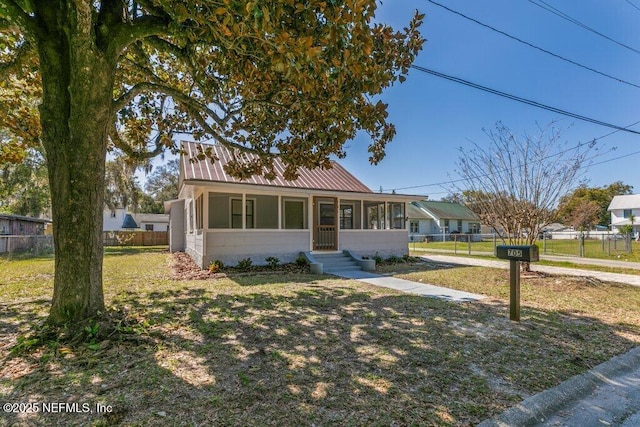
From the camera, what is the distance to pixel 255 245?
11.8 meters

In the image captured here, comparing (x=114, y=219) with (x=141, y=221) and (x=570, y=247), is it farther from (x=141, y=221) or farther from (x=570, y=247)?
(x=570, y=247)

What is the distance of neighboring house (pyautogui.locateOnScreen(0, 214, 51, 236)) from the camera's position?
20931 mm

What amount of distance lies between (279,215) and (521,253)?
28.7ft

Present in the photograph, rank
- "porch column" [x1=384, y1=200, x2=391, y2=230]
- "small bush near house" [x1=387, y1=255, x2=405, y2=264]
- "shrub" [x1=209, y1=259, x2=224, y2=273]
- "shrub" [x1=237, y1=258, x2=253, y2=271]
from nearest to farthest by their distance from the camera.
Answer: "shrub" [x1=209, y1=259, x2=224, y2=273] → "shrub" [x1=237, y1=258, x2=253, y2=271] → "small bush near house" [x1=387, y1=255, x2=405, y2=264] → "porch column" [x1=384, y1=200, x2=391, y2=230]

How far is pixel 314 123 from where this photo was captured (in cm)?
613

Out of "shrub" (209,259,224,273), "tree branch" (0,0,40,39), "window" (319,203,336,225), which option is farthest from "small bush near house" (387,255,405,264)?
"tree branch" (0,0,40,39)

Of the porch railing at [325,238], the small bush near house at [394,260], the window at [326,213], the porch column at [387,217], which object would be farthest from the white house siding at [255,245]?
the porch column at [387,217]

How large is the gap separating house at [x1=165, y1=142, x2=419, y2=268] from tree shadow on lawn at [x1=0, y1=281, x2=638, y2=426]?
5.66 m

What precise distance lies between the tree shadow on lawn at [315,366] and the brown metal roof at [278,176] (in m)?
7.40

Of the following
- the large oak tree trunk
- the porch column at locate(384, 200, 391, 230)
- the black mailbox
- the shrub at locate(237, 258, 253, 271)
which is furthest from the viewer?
the porch column at locate(384, 200, 391, 230)

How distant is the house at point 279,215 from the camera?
441 inches

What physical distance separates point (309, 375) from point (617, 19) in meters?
15.1

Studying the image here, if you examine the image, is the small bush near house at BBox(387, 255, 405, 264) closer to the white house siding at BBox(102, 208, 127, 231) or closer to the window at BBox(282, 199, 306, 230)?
the window at BBox(282, 199, 306, 230)

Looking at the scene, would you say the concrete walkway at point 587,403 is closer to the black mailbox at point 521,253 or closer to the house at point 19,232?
the black mailbox at point 521,253
